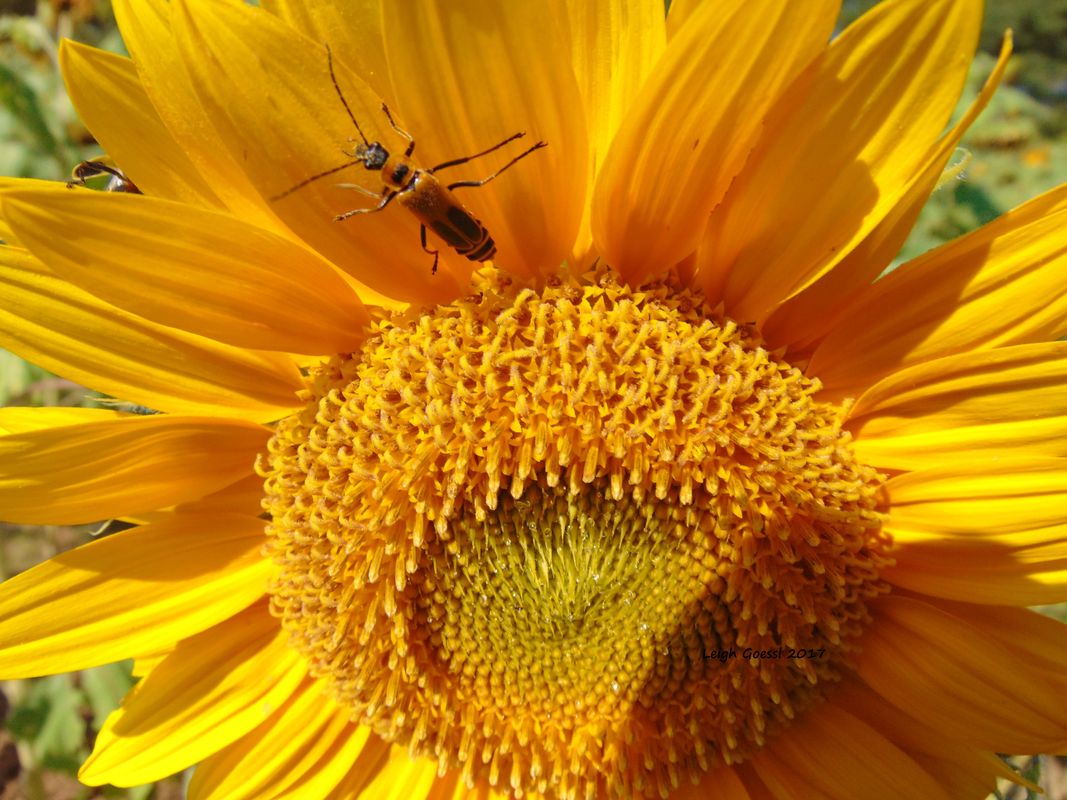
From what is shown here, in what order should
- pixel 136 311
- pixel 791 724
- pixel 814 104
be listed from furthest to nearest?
pixel 791 724 → pixel 136 311 → pixel 814 104

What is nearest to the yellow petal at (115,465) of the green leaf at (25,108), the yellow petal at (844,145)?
the yellow petal at (844,145)

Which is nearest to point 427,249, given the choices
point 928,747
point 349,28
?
point 349,28

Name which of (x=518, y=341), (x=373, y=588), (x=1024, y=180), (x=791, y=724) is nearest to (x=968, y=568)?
(x=791, y=724)

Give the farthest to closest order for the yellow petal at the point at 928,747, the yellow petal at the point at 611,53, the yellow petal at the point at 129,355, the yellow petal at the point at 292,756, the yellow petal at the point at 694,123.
A: the yellow petal at the point at 292,756 < the yellow petal at the point at 928,747 < the yellow petal at the point at 129,355 < the yellow petal at the point at 611,53 < the yellow petal at the point at 694,123

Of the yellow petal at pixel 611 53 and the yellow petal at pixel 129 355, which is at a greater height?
the yellow petal at pixel 611 53

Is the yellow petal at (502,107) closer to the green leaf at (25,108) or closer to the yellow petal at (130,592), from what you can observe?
the yellow petal at (130,592)

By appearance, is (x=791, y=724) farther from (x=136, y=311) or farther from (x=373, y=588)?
(x=136, y=311)
